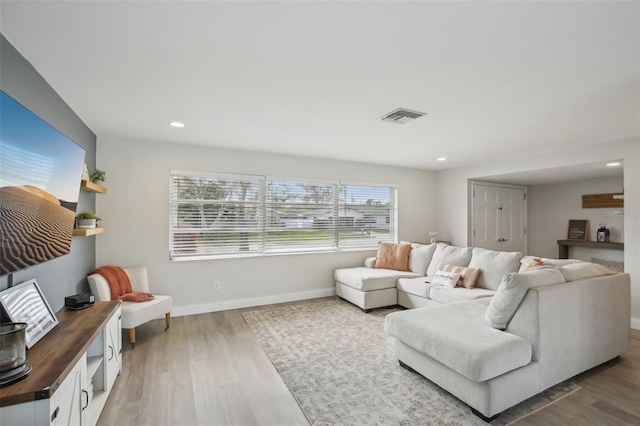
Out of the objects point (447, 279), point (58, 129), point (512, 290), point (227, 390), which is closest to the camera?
point (512, 290)

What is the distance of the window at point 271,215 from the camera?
420 centimetres

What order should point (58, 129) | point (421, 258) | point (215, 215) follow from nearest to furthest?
1. point (58, 129)
2. point (215, 215)
3. point (421, 258)

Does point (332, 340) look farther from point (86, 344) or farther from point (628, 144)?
point (628, 144)

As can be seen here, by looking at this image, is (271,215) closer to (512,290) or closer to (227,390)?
(227,390)

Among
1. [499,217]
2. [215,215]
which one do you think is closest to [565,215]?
[499,217]

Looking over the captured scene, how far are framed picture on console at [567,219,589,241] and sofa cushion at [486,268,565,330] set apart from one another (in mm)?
4429

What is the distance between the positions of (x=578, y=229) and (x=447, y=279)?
3.76 meters

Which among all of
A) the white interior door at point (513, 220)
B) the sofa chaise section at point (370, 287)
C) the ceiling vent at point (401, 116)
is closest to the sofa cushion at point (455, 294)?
the sofa chaise section at point (370, 287)

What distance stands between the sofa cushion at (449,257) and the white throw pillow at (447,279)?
33 cm

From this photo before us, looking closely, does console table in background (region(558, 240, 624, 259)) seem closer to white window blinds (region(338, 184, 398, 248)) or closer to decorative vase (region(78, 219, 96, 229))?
white window blinds (region(338, 184, 398, 248))

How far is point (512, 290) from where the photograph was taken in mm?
2275

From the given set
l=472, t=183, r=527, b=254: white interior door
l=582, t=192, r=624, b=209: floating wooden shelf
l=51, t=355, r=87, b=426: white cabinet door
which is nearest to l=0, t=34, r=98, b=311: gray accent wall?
l=51, t=355, r=87, b=426: white cabinet door

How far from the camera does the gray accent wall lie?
1804 millimetres

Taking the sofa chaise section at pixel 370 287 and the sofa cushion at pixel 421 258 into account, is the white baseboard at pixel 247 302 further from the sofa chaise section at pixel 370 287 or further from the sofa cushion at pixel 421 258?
the sofa cushion at pixel 421 258
